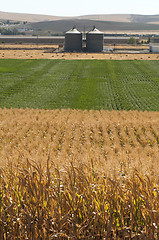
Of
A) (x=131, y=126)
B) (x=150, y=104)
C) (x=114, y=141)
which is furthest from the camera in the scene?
(x=150, y=104)

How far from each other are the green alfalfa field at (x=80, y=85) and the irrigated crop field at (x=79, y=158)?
12 centimetres

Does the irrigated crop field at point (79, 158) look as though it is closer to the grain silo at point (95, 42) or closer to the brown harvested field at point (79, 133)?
the brown harvested field at point (79, 133)

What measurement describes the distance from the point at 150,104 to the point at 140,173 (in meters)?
29.3

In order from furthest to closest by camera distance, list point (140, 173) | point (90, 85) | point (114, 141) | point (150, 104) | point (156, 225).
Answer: point (90, 85) < point (150, 104) < point (114, 141) < point (140, 173) < point (156, 225)

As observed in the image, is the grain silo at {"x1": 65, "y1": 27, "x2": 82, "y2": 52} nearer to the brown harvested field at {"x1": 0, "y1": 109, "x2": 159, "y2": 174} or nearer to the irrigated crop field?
the irrigated crop field

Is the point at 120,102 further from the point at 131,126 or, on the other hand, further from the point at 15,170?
the point at 15,170

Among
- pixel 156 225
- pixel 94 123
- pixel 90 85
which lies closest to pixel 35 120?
pixel 94 123

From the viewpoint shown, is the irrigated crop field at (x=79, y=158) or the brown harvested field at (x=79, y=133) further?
the brown harvested field at (x=79, y=133)

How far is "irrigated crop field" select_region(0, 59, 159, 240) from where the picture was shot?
14.1 feet

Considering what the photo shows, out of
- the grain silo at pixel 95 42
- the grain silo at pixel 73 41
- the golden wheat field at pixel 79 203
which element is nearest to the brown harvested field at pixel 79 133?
the golden wheat field at pixel 79 203

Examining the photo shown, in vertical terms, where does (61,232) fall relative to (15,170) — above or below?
below

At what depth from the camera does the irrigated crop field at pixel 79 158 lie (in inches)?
169

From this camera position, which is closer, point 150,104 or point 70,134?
point 70,134

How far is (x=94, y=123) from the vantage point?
2181 cm
